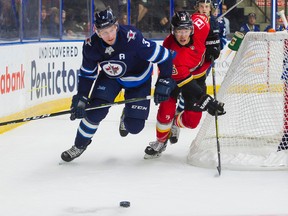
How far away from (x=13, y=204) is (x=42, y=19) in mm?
4303

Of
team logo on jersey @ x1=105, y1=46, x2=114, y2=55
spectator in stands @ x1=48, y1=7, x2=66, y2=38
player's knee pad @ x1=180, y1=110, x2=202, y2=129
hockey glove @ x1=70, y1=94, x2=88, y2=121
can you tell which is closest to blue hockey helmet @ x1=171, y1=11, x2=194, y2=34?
team logo on jersey @ x1=105, y1=46, x2=114, y2=55

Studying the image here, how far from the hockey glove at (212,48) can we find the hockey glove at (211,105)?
72 cm

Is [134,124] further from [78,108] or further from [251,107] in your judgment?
[251,107]

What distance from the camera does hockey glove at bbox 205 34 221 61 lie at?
5352 millimetres

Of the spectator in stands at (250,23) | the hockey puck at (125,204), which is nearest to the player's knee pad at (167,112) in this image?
the hockey puck at (125,204)

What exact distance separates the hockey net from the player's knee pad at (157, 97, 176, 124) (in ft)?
0.68

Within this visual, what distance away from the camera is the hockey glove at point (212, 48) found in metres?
5.35

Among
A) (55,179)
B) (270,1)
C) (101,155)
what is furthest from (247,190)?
(270,1)

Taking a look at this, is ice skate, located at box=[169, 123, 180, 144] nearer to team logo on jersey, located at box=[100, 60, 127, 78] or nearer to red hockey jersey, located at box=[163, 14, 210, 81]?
red hockey jersey, located at box=[163, 14, 210, 81]

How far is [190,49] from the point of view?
5.10m

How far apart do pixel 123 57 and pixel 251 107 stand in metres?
1.04

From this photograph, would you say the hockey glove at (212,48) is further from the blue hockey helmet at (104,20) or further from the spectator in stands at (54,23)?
the spectator in stands at (54,23)

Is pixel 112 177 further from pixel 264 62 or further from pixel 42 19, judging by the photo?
pixel 42 19

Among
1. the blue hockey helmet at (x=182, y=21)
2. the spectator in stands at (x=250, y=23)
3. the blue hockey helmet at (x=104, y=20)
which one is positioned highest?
the blue hockey helmet at (x=104, y=20)
